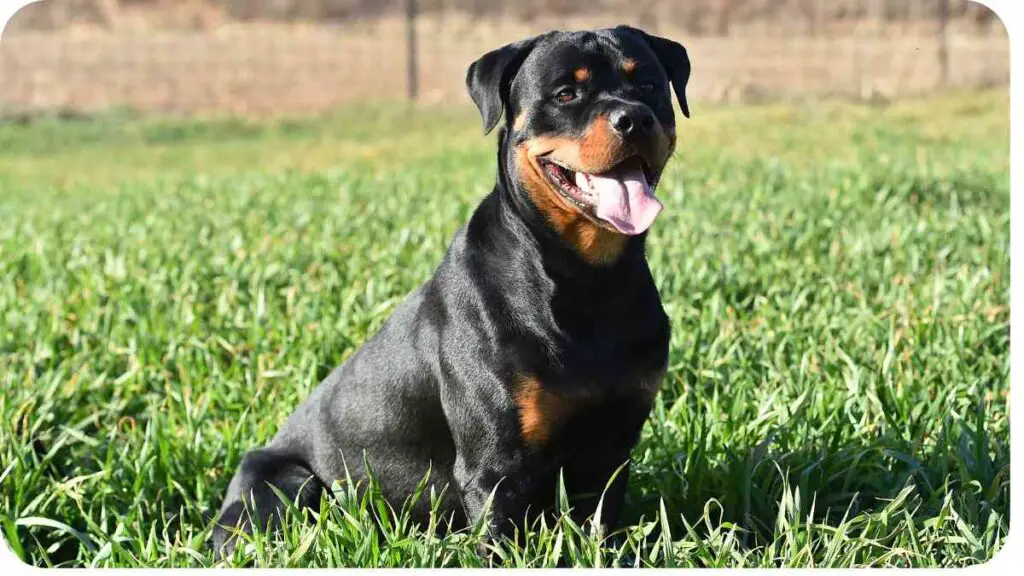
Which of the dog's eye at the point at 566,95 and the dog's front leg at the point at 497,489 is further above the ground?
the dog's eye at the point at 566,95

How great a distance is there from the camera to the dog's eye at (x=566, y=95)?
296cm

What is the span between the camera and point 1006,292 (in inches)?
204

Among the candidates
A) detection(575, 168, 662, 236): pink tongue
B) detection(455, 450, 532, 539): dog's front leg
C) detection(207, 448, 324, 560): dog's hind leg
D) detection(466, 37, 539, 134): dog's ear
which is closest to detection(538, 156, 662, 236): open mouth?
detection(575, 168, 662, 236): pink tongue

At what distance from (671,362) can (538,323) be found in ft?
4.85

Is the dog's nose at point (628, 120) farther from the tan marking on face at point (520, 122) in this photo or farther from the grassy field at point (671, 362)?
the grassy field at point (671, 362)

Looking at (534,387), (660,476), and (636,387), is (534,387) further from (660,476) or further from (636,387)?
(660,476)

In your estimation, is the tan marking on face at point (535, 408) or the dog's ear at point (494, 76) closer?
the tan marking on face at point (535, 408)

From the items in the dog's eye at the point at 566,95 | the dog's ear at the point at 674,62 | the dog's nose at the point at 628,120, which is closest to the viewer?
the dog's nose at the point at 628,120

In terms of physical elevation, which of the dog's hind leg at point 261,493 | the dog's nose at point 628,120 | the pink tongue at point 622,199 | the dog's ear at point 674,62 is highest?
the dog's ear at point 674,62

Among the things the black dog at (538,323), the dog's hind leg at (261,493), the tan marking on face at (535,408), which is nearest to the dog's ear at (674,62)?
the black dog at (538,323)

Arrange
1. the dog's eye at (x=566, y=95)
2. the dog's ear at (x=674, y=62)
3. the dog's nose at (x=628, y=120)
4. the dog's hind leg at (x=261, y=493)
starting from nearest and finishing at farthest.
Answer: the dog's nose at (x=628, y=120), the dog's eye at (x=566, y=95), the dog's hind leg at (x=261, y=493), the dog's ear at (x=674, y=62)

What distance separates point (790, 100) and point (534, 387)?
14.0m

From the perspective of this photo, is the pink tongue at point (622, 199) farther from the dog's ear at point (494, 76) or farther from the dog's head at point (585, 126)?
the dog's ear at point (494, 76)

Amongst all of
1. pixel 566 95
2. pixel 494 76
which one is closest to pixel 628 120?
pixel 566 95
